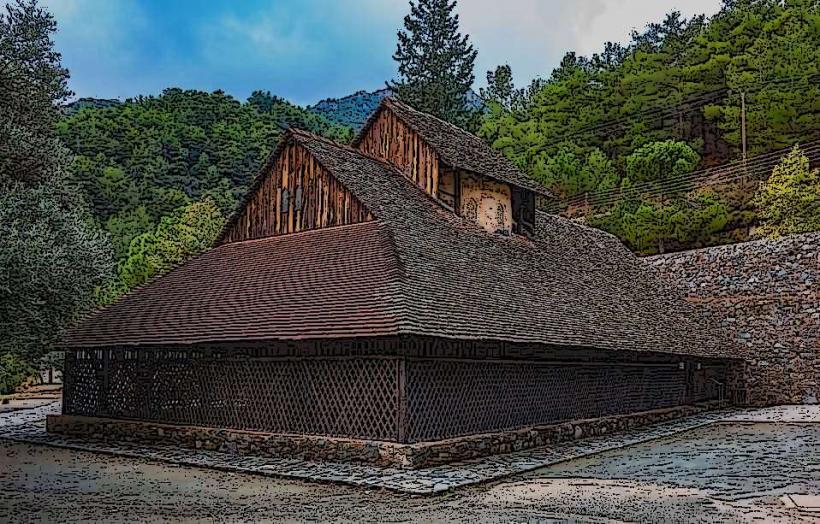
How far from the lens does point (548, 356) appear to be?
15258 millimetres

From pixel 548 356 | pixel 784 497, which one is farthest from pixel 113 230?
pixel 784 497

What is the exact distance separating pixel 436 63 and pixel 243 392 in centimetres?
2718

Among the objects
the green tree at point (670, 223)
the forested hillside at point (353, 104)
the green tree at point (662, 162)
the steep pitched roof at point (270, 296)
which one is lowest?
the steep pitched roof at point (270, 296)

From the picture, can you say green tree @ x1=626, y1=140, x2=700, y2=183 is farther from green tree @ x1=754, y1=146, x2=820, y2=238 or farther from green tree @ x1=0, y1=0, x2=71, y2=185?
green tree @ x1=0, y1=0, x2=71, y2=185

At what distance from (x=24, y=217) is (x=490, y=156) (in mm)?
10448

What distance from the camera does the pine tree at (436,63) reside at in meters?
37.5

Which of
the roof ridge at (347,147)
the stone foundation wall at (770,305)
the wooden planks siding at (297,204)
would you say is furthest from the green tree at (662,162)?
the wooden planks siding at (297,204)

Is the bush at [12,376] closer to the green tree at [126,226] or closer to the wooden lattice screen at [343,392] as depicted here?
the green tree at [126,226]

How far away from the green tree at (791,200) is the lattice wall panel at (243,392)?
21.6 metres

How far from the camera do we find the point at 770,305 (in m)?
23.5

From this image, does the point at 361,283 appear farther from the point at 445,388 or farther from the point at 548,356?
the point at 548,356

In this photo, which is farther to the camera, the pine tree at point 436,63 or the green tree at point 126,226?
the green tree at point 126,226

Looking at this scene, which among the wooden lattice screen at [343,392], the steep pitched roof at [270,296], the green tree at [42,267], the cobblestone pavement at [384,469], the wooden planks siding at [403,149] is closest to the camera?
the cobblestone pavement at [384,469]

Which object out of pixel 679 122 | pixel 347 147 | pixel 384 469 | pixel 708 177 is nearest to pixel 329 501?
pixel 384 469
